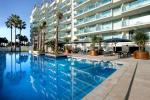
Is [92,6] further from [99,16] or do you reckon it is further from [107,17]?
[107,17]

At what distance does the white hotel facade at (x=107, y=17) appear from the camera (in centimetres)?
2960

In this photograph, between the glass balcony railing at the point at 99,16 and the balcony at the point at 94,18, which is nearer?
the glass balcony railing at the point at 99,16

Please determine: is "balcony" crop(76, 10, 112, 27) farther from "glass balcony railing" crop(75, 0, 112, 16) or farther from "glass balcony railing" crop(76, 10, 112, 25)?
"glass balcony railing" crop(75, 0, 112, 16)

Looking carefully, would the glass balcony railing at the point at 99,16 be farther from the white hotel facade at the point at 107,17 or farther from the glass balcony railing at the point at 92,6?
the glass balcony railing at the point at 92,6

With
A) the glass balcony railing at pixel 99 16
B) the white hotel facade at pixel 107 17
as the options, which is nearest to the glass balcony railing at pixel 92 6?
the white hotel facade at pixel 107 17

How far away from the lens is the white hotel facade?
97.1ft

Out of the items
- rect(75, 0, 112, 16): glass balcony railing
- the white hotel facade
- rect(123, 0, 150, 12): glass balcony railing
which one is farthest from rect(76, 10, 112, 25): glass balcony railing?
rect(123, 0, 150, 12): glass balcony railing

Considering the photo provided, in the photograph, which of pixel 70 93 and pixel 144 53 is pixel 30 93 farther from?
pixel 144 53

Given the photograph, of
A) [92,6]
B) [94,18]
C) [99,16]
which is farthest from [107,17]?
[92,6]

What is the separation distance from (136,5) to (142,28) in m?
4.14

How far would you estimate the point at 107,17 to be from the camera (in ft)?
122

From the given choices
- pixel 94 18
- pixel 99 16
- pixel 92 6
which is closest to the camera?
pixel 99 16

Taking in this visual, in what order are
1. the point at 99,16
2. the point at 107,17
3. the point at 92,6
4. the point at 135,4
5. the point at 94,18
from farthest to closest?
the point at 92,6
the point at 94,18
the point at 99,16
the point at 107,17
the point at 135,4

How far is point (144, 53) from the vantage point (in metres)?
22.6
